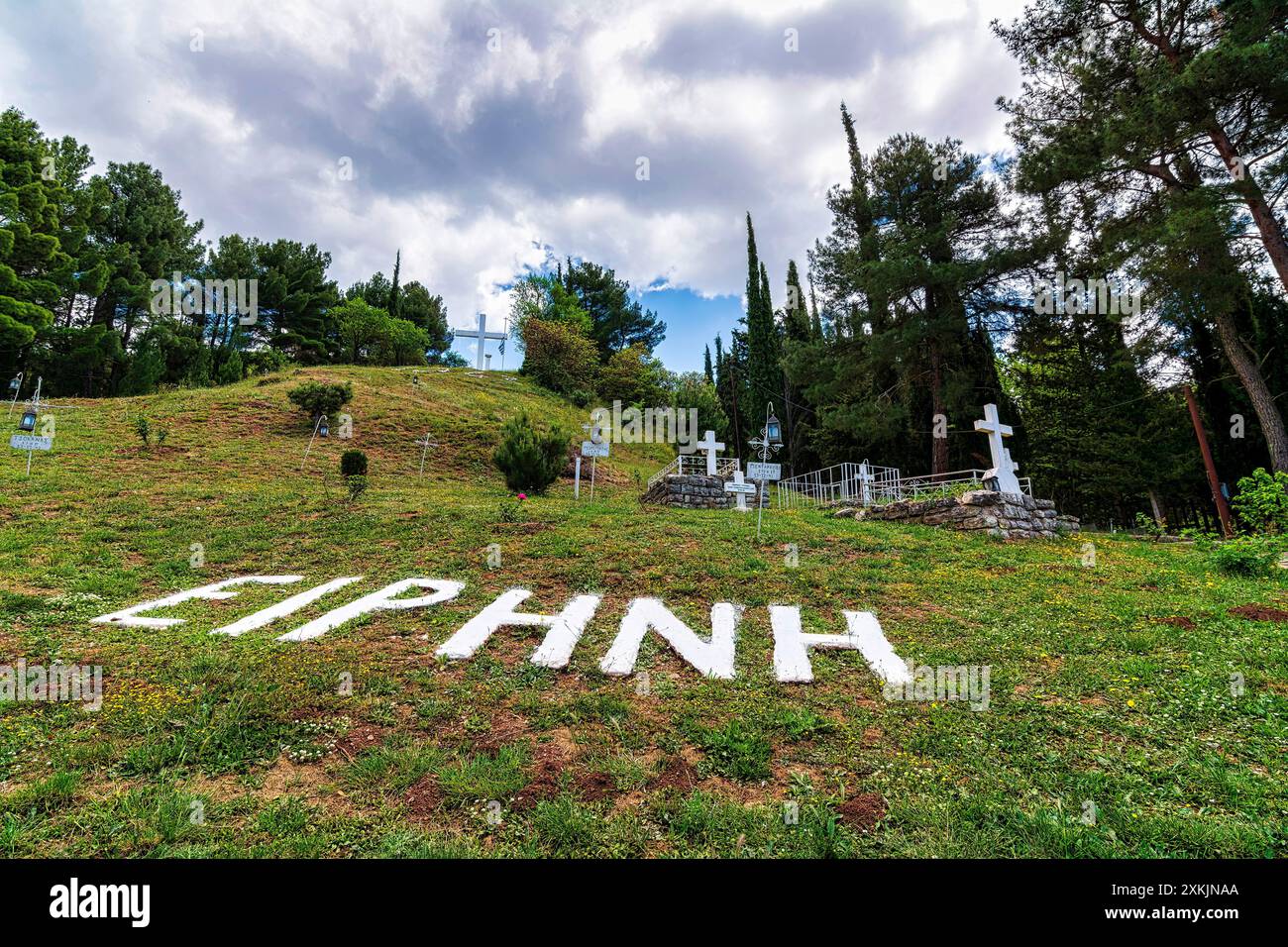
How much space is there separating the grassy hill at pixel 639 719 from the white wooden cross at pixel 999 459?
3.76 m

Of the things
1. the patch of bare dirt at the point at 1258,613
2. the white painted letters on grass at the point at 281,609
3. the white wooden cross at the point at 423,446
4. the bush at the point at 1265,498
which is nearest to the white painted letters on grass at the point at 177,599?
the white painted letters on grass at the point at 281,609

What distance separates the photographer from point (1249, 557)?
24.2ft

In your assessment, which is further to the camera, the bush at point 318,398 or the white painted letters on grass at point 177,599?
the bush at point 318,398

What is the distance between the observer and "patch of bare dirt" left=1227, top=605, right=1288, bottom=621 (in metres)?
5.21

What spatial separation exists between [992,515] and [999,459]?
2.53 meters

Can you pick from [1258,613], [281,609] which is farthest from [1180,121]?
[281,609]

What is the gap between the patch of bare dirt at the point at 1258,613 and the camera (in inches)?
205

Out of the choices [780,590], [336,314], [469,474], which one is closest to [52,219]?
[336,314]

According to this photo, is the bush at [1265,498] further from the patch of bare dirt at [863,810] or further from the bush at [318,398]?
the bush at [318,398]

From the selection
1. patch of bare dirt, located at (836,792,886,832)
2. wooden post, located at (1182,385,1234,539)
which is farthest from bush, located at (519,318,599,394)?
patch of bare dirt, located at (836,792,886,832)

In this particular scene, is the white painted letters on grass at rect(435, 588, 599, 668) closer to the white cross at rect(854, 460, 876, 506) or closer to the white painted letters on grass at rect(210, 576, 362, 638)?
the white painted letters on grass at rect(210, 576, 362, 638)

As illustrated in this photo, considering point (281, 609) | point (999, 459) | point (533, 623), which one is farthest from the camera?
point (999, 459)

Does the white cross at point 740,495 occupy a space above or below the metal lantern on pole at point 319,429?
below

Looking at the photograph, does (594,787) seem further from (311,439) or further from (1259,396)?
(311,439)
